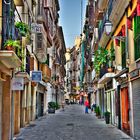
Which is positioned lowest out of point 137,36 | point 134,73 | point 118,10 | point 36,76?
point 134,73

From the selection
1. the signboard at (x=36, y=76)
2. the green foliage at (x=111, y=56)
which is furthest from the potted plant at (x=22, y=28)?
the green foliage at (x=111, y=56)

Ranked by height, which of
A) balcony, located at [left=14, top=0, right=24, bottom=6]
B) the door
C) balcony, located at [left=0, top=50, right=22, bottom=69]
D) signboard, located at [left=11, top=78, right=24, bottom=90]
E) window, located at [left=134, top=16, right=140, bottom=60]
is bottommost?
the door

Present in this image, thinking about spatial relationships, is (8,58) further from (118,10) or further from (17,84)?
(118,10)

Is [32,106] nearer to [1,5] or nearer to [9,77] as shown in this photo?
[9,77]

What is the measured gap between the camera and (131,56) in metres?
16.9

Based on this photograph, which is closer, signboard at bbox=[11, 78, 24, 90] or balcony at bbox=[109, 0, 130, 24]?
signboard at bbox=[11, 78, 24, 90]

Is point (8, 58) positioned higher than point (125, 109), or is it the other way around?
point (8, 58)

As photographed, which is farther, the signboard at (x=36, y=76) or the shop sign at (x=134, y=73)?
the signboard at (x=36, y=76)

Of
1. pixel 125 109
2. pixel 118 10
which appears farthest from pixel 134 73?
pixel 118 10

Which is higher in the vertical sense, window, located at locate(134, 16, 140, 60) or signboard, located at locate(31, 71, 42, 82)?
window, located at locate(134, 16, 140, 60)

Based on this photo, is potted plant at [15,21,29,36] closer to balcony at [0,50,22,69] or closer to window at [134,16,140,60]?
balcony at [0,50,22,69]

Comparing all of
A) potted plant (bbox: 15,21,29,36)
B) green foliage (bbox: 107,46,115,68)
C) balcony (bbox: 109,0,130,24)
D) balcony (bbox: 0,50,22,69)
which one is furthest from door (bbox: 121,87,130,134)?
balcony (bbox: 0,50,22,69)

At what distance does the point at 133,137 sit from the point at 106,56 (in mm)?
9445

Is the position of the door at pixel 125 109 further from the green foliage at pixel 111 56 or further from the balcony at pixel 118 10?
the balcony at pixel 118 10
